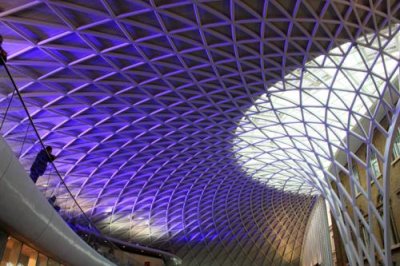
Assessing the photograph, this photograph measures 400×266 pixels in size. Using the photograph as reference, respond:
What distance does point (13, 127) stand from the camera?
3091 centimetres

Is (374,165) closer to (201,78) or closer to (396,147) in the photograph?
(396,147)

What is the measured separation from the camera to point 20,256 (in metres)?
18.1

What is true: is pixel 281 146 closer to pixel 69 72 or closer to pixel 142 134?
pixel 142 134

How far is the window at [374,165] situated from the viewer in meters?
36.6

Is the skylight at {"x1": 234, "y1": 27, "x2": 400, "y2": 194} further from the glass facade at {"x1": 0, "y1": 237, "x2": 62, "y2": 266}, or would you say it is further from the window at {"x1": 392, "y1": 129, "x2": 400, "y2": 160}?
the glass facade at {"x1": 0, "y1": 237, "x2": 62, "y2": 266}

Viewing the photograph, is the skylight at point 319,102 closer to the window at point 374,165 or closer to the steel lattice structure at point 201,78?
the steel lattice structure at point 201,78

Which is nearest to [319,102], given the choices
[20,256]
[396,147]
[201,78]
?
[396,147]

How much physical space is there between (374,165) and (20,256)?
32138 millimetres

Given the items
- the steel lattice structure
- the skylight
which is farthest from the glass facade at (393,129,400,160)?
the skylight

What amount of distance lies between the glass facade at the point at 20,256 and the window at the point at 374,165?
2959 centimetres

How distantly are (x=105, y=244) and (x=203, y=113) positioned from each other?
2229cm

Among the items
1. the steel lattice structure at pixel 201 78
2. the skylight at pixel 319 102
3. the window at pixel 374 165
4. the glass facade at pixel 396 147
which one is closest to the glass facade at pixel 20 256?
the steel lattice structure at pixel 201 78

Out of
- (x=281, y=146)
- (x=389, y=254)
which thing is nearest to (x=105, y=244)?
(x=281, y=146)

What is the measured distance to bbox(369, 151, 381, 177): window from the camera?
120 feet
